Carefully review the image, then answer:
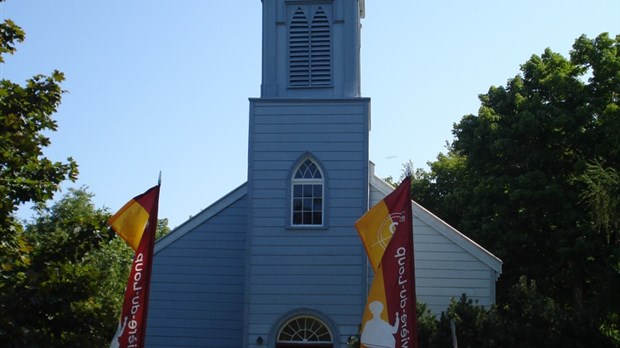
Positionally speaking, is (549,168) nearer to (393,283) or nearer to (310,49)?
(310,49)

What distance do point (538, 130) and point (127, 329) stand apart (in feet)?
63.1

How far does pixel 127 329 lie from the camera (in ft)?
46.0

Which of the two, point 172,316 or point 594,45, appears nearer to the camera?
point 172,316

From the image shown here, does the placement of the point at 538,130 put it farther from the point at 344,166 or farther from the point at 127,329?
the point at 127,329

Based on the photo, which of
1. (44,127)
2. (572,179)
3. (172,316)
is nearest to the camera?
(44,127)

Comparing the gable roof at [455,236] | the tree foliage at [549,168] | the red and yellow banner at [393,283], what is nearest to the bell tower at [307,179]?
the gable roof at [455,236]

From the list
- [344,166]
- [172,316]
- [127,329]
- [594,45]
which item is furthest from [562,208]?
[127,329]

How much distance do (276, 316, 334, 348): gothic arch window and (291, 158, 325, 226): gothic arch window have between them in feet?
7.70

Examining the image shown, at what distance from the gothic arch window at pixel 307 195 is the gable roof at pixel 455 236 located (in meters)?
1.60

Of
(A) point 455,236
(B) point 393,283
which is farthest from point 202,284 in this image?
(B) point 393,283

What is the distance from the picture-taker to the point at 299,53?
21969 mm

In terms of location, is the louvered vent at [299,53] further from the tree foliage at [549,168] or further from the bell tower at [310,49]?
the tree foliage at [549,168]

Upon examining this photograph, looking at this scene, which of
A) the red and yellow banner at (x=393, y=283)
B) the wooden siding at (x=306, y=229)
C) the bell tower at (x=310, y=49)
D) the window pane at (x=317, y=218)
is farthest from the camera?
the bell tower at (x=310, y=49)

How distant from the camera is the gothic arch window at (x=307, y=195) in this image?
21.2 meters
